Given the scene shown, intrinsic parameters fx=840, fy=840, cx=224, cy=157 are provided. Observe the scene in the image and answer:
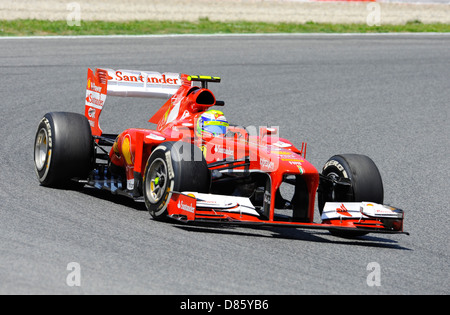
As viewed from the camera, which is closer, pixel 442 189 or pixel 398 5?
pixel 442 189

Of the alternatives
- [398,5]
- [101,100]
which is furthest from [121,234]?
[398,5]

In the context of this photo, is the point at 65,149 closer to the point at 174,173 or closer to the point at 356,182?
the point at 174,173

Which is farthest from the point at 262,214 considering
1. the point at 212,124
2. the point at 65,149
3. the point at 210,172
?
the point at 65,149

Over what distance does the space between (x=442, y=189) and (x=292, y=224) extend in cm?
408

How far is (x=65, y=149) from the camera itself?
9.73 metres

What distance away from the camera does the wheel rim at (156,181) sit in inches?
336

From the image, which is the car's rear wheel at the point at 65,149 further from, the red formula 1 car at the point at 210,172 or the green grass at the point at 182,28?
the green grass at the point at 182,28

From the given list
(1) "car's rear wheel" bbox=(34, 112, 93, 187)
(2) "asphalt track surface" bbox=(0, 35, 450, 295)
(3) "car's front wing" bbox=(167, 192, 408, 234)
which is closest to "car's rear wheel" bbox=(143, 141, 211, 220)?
(3) "car's front wing" bbox=(167, 192, 408, 234)

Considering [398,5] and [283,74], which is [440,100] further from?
[398,5]

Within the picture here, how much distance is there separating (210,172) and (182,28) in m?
A: 14.4

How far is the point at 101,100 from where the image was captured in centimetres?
1066

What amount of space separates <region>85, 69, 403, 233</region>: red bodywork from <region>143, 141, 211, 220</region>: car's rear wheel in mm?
141

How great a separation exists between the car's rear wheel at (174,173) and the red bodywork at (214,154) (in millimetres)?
141

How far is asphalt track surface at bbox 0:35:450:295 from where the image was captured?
6.61 meters
